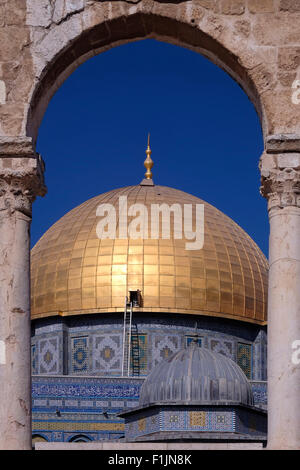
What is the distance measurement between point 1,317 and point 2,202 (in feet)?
3.47

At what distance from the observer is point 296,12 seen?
12.1 m

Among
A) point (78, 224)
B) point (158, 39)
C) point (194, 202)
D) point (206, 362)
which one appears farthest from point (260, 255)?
point (158, 39)

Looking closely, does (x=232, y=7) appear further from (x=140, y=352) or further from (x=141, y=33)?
(x=140, y=352)

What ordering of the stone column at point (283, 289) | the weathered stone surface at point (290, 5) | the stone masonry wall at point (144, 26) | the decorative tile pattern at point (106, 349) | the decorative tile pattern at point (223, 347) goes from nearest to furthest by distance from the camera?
the stone column at point (283, 289)
the stone masonry wall at point (144, 26)
the weathered stone surface at point (290, 5)
the decorative tile pattern at point (106, 349)
the decorative tile pattern at point (223, 347)

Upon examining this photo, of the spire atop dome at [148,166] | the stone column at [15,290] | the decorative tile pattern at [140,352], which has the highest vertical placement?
the spire atop dome at [148,166]

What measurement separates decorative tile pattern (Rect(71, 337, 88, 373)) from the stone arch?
29.0 meters

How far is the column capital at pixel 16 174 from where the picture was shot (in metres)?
11.9

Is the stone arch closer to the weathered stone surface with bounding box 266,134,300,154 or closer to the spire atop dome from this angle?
the weathered stone surface with bounding box 266,134,300,154

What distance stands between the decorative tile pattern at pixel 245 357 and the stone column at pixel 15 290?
30.3 m

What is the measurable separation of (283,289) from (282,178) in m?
1.03

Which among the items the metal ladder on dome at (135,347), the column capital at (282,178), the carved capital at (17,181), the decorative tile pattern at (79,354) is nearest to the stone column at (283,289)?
the column capital at (282,178)

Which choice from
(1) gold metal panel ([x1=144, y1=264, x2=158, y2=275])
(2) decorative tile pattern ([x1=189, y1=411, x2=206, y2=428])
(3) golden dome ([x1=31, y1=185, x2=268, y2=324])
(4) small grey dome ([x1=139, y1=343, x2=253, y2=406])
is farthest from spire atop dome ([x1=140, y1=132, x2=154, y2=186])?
(2) decorative tile pattern ([x1=189, y1=411, x2=206, y2=428])

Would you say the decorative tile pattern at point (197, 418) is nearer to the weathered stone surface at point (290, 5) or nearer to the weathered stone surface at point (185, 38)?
the weathered stone surface at point (185, 38)
